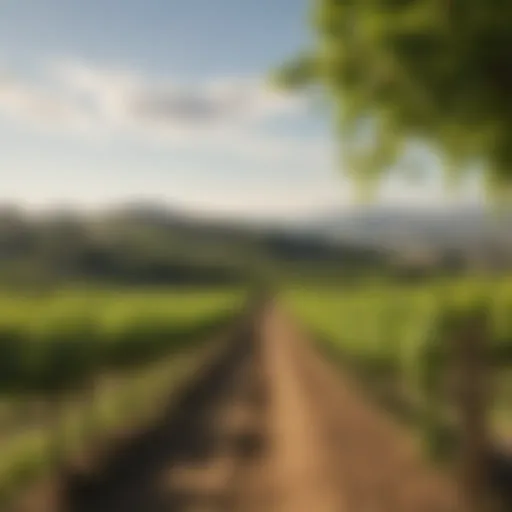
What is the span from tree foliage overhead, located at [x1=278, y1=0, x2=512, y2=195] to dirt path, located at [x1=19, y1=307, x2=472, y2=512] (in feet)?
8.65

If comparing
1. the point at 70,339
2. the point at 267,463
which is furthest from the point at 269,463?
the point at 70,339

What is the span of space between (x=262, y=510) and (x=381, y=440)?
272cm

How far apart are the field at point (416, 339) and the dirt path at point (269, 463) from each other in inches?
21.1

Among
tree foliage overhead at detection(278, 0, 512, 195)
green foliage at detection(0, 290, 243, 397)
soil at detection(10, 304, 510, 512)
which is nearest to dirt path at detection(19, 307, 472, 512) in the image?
soil at detection(10, 304, 510, 512)

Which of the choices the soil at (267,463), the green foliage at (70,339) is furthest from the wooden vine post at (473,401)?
→ the green foliage at (70,339)

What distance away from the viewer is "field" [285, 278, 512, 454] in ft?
22.1

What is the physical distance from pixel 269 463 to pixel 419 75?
167 inches

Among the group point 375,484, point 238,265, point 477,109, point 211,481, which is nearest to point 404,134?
point 477,109

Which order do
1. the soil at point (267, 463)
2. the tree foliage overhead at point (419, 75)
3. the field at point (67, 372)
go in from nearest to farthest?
the tree foliage overhead at point (419, 75), the soil at point (267, 463), the field at point (67, 372)

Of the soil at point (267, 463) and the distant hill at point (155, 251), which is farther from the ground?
the distant hill at point (155, 251)

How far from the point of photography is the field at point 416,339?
6.72 metres

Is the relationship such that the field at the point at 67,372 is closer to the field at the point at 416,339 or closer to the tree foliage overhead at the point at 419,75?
the field at the point at 416,339

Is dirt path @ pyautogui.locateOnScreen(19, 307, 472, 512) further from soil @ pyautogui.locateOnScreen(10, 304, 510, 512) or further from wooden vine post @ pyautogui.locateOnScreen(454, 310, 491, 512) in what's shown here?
wooden vine post @ pyautogui.locateOnScreen(454, 310, 491, 512)

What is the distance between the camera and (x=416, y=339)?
6801 millimetres
